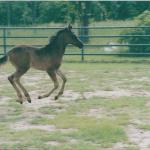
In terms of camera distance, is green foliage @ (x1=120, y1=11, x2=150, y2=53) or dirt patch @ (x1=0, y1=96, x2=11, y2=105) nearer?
dirt patch @ (x1=0, y1=96, x2=11, y2=105)

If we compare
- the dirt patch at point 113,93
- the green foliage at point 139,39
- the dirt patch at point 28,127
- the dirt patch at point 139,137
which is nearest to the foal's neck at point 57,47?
the dirt patch at point 113,93

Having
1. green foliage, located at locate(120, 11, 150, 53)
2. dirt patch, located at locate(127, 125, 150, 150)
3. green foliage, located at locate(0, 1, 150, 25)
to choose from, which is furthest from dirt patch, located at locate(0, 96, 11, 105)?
green foliage, located at locate(0, 1, 150, 25)

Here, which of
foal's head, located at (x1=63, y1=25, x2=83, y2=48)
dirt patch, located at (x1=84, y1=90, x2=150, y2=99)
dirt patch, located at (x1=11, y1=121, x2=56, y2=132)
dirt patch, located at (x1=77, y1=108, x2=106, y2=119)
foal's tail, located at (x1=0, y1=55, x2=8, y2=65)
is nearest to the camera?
dirt patch, located at (x1=11, y1=121, x2=56, y2=132)

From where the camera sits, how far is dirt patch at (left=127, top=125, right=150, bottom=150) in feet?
20.6

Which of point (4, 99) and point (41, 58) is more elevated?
point (41, 58)

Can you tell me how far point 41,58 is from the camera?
387 inches

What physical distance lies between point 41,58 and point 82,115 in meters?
2.07

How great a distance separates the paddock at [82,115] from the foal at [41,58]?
1.34 ft

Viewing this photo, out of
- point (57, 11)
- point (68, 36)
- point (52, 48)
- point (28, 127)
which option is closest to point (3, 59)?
point (52, 48)

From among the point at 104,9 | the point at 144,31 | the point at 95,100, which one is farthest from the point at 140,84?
the point at 104,9

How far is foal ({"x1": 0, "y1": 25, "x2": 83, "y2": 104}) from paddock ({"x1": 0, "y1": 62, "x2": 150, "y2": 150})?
1.34 feet

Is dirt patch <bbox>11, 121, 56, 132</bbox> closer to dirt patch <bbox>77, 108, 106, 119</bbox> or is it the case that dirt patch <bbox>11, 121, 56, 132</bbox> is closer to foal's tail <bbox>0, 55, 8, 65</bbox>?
dirt patch <bbox>77, 108, 106, 119</bbox>


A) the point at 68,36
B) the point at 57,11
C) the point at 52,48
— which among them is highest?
the point at 57,11

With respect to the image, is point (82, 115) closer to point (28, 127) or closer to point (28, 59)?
point (28, 127)
